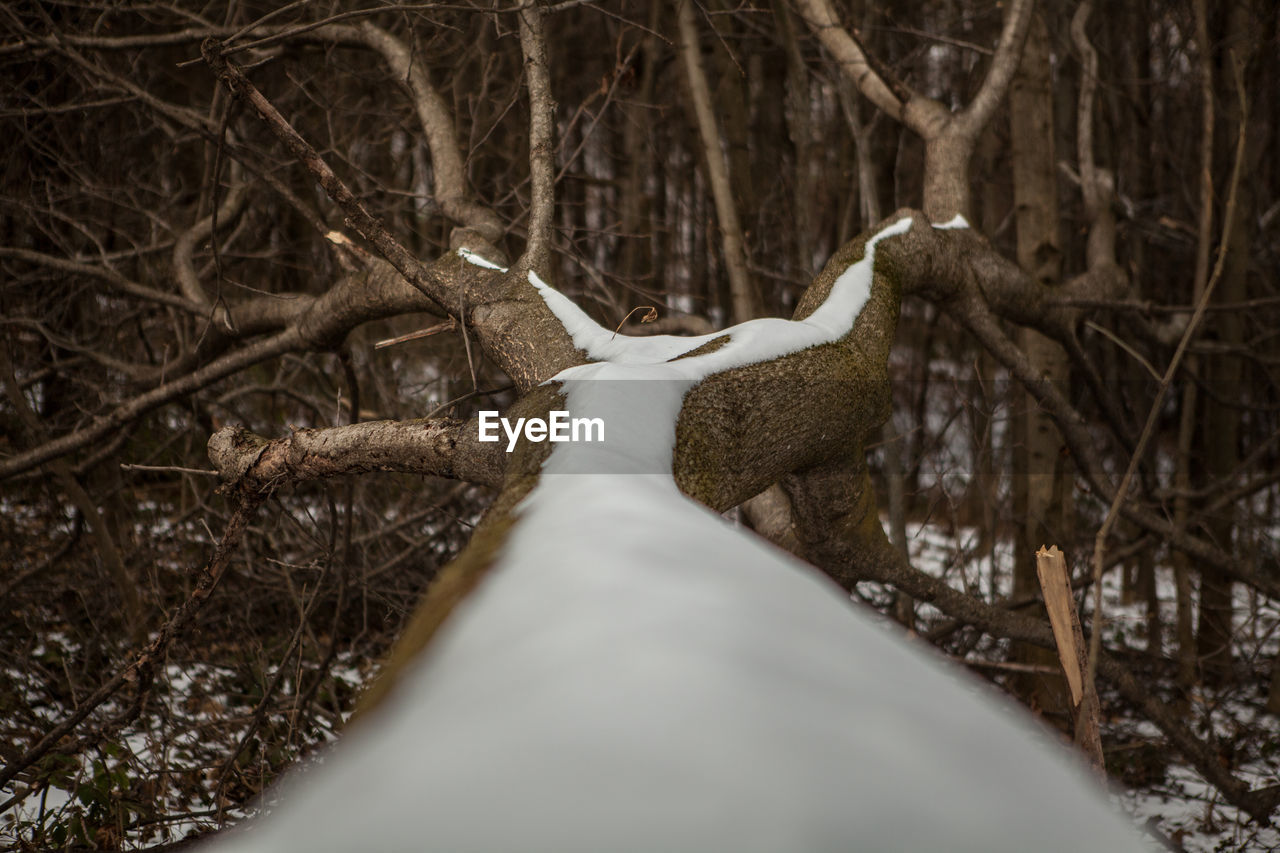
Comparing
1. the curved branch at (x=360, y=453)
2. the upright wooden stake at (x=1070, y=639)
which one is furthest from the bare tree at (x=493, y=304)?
the upright wooden stake at (x=1070, y=639)

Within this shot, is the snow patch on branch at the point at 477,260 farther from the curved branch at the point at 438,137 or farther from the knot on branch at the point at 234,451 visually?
the knot on branch at the point at 234,451

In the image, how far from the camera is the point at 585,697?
2.91 feet

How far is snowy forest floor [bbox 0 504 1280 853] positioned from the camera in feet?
9.98

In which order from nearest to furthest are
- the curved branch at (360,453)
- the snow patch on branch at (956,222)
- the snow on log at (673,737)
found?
the snow on log at (673,737), the curved branch at (360,453), the snow patch on branch at (956,222)

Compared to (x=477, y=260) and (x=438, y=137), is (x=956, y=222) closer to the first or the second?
(x=477, y=260)

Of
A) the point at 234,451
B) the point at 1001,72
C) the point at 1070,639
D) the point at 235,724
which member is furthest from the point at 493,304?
the point at 235,724

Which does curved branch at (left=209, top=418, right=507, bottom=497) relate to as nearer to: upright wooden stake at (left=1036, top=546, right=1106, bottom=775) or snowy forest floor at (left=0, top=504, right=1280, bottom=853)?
snowy forest floor at (left=0, top=504, right=1280, bottom=853)

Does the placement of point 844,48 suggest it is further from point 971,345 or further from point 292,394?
point 971,345

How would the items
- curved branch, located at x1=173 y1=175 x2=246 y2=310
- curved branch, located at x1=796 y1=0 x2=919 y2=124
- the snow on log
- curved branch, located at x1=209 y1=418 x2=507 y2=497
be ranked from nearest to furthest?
the snow on log → curved branch, located at x1=209 y1=418 x2=507 y2=497 → curved branch, located at x1=796 y1=0 x2=919 y2=124 → curved branch, located at x1=173 y1=175 x2=246 y2=310

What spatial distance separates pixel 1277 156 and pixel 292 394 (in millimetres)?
7011

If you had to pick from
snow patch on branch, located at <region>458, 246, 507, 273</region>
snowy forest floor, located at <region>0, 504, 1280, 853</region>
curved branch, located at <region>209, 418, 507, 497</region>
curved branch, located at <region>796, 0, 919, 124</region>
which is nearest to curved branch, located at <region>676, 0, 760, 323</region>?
curved branch, located at <region>796, 0, 919, 124</region>

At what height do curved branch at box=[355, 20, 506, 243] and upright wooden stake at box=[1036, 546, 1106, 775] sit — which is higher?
curved branch at box=[355, 20, 506, 243]

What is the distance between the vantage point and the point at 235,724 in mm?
3861

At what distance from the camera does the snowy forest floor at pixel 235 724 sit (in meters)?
3.04
